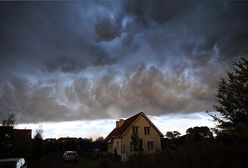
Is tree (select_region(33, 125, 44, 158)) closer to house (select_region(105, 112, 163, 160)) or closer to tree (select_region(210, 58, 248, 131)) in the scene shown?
house (select_region(105, 112, 163, 160))

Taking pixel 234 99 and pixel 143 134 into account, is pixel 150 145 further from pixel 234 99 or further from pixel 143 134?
pixel 234 99

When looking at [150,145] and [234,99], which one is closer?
[234,99]

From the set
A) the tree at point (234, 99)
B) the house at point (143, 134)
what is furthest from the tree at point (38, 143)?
the tree at point (234, 99)

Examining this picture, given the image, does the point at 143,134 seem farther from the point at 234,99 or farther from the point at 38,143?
the point at 234,99

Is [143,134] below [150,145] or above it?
above

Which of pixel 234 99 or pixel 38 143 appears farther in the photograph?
pixel 38 143

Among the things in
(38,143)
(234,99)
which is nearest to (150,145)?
(38,143)

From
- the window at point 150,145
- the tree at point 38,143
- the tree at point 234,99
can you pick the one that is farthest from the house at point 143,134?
the tree at point 234,99

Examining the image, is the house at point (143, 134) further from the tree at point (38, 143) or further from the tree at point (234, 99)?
the tree at point (234, 99)

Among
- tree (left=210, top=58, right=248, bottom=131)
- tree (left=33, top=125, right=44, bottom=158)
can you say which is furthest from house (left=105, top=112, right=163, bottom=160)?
tree (left=210, top=58, right=248, bottom=131)

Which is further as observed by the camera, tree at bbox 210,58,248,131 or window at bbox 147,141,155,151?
window at bbox 147,141,155,151

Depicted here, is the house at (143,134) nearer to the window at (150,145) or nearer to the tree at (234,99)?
the window at (150,145)

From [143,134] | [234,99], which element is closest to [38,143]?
[143,134]

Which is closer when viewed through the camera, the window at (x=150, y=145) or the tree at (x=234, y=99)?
the tree at (x=234, y=99)
